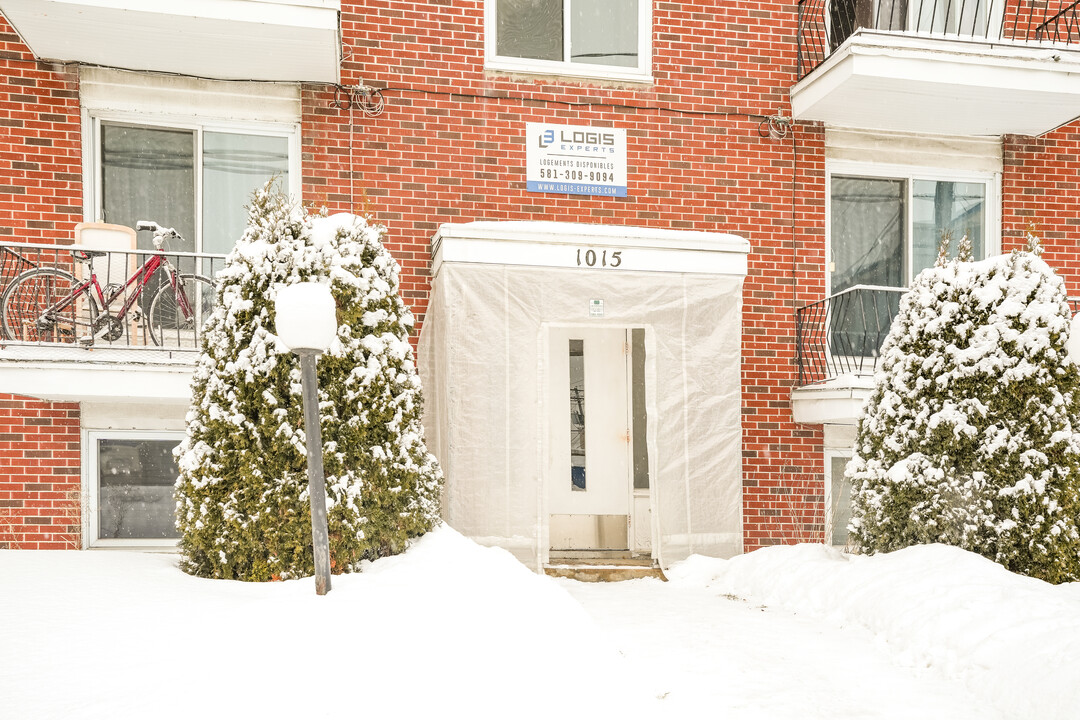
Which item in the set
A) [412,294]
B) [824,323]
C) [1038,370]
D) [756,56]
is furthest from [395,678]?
[756,56]

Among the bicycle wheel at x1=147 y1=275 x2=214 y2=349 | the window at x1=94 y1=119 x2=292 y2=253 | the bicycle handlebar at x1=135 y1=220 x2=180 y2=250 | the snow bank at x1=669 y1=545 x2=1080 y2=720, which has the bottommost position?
the snow bank at x1=669 y1=545 x2=1080 y2=720

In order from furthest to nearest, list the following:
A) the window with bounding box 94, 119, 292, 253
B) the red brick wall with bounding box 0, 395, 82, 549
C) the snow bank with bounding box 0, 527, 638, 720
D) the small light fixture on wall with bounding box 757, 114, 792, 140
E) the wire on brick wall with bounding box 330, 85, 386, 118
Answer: the small light fixture on wall with bounding box 757, 114, 792, 140
the wire on brick wall with bounding box 330, 85, 386, 118
the window with bounding box 94, 119, 292, 253
the red brick wall with bounding box 0, 395, 82, 549
the snow bank with bounding box 0, 527, 638, 720

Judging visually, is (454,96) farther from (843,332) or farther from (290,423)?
(290,423)

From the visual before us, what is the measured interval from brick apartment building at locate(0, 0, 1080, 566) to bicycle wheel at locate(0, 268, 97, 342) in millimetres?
106

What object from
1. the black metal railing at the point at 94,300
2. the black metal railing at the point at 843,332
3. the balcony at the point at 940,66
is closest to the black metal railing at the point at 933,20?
the balcony at the point at 940,66

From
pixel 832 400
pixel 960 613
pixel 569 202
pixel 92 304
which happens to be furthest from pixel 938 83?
pixel 92 304

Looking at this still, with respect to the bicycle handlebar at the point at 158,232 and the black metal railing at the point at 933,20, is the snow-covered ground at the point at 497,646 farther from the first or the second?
the black metal railing at the point at 933,20

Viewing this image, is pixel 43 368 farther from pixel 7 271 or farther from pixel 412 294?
pixel 412 294

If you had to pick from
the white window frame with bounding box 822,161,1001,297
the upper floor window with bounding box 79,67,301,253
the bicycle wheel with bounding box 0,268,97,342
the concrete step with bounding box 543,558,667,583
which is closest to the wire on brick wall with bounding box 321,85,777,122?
the upper floor window with bounding box 79,67,301,253

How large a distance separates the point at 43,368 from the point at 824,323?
23.1 ft

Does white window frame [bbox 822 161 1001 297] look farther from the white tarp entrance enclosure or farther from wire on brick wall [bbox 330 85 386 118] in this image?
wire on brick wall [bbox 330 85 386 118]

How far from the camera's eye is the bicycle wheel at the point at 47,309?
6.90 meters

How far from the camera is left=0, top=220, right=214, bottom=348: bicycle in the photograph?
6.94 m

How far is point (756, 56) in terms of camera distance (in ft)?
29.2
